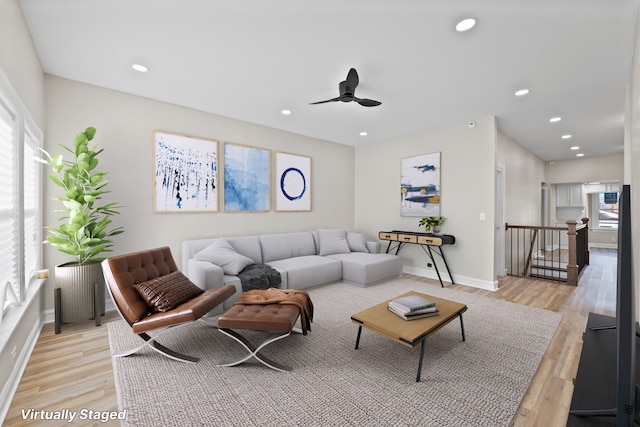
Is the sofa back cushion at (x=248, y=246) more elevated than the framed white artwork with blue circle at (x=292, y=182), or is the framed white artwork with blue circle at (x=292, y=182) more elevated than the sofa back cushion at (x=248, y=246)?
the framed white artwork with blue circle at (x=292, y=182)

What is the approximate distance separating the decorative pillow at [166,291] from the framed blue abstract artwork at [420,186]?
4.05m

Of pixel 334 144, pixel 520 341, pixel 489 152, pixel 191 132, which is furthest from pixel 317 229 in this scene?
pixel 520 341

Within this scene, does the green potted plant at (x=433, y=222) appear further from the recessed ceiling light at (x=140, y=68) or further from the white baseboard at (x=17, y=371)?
the white baseboard at (x=17, y=371)

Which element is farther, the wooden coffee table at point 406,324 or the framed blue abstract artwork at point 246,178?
the framed blue abstract artwork at point 246,178

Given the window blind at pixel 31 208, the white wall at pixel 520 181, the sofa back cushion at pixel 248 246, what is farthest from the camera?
the white wall at pixel 520 181

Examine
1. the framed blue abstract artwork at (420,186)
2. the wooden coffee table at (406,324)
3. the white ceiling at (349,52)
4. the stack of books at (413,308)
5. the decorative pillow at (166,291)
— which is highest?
the white ceiling at (349,52)

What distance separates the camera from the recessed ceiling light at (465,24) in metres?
2.13

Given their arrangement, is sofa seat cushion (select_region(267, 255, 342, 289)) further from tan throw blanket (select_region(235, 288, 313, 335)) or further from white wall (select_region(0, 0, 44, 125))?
white wall (select_region(0, 0, 44, 125))

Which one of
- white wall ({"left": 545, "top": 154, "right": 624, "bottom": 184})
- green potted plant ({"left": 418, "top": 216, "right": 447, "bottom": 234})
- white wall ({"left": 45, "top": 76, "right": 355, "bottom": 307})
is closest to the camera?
white wall ({"left": 45, "top": 76, "right": 355, "bottom": 307})

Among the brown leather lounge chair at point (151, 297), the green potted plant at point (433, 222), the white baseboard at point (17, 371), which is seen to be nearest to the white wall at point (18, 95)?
the white baseboard at point (17, 371)

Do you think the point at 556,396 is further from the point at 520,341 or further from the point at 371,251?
the point at 371,251

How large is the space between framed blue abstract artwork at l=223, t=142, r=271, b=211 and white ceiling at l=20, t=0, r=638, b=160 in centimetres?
71

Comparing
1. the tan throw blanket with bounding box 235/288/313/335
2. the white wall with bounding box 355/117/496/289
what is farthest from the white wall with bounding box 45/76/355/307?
the white wall with bounding box 355/117/496/289

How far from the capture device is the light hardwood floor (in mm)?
1745
